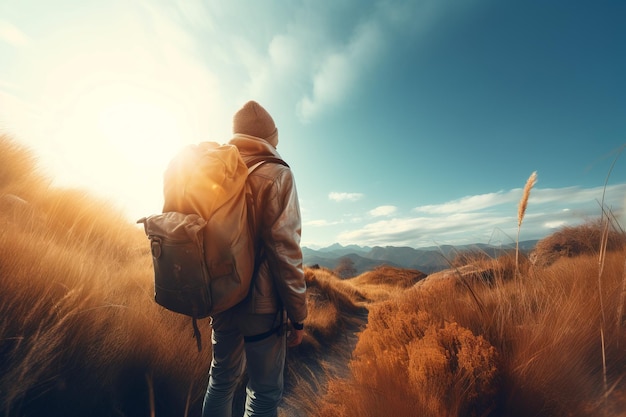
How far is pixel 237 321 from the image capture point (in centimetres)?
149

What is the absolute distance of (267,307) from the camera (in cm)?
145

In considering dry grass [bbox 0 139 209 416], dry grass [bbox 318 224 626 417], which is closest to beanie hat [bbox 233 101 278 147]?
dry grass [bbox 0 139 209 416]

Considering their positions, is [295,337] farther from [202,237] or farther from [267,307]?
[202,237]

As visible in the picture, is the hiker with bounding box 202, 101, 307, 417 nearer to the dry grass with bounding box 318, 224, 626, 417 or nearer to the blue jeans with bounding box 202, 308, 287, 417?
the blue jeans with bounding box 202, 308, 287, 417

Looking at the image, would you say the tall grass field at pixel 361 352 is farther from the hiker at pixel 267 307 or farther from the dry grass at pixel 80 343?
the hiker at pixel 267 307

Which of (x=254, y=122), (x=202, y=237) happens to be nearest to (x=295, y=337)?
(x=202, y=237)

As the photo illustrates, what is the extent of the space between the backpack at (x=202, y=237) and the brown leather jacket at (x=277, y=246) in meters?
0.10

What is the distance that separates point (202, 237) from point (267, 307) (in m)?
0.55

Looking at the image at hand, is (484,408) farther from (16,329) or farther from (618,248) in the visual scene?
(618,248)

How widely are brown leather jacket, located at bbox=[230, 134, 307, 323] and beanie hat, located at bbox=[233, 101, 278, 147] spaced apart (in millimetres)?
385

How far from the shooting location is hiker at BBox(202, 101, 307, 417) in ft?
4.72

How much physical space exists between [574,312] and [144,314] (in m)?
3.64

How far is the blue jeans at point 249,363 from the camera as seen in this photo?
146 cm

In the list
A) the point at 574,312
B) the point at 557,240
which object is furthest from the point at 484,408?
the point at 557,240
